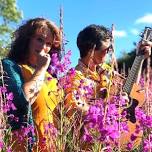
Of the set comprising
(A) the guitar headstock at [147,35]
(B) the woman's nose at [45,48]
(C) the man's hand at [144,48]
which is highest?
(A) the guitar headstock at [147,35]

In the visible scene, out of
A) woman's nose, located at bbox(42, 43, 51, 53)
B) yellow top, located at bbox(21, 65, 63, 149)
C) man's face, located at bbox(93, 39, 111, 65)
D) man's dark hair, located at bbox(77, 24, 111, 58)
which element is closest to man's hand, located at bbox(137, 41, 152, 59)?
man's dark hair, located at bbox(77, 24, 111, 58)

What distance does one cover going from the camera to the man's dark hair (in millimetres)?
4305

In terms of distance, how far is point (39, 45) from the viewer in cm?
367

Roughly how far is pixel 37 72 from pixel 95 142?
30.4 inches

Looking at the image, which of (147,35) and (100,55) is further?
(147,35)

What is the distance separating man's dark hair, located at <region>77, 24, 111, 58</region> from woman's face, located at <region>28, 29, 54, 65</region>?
596mm

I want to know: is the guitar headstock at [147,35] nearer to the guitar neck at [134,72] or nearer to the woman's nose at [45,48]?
the guitar neck at [134,72]

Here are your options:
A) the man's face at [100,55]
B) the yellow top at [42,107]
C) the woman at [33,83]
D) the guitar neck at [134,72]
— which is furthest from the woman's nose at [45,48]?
the guitar neck at [134,72]

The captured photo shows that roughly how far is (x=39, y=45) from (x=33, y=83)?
1.42 ft

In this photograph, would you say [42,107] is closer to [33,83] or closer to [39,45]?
[33,83]

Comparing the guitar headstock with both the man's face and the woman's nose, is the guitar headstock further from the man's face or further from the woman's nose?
the woman's nose

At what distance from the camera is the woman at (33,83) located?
327 cm

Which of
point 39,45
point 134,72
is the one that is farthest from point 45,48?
point 134,72

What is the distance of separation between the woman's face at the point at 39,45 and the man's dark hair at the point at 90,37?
0.60 metres
